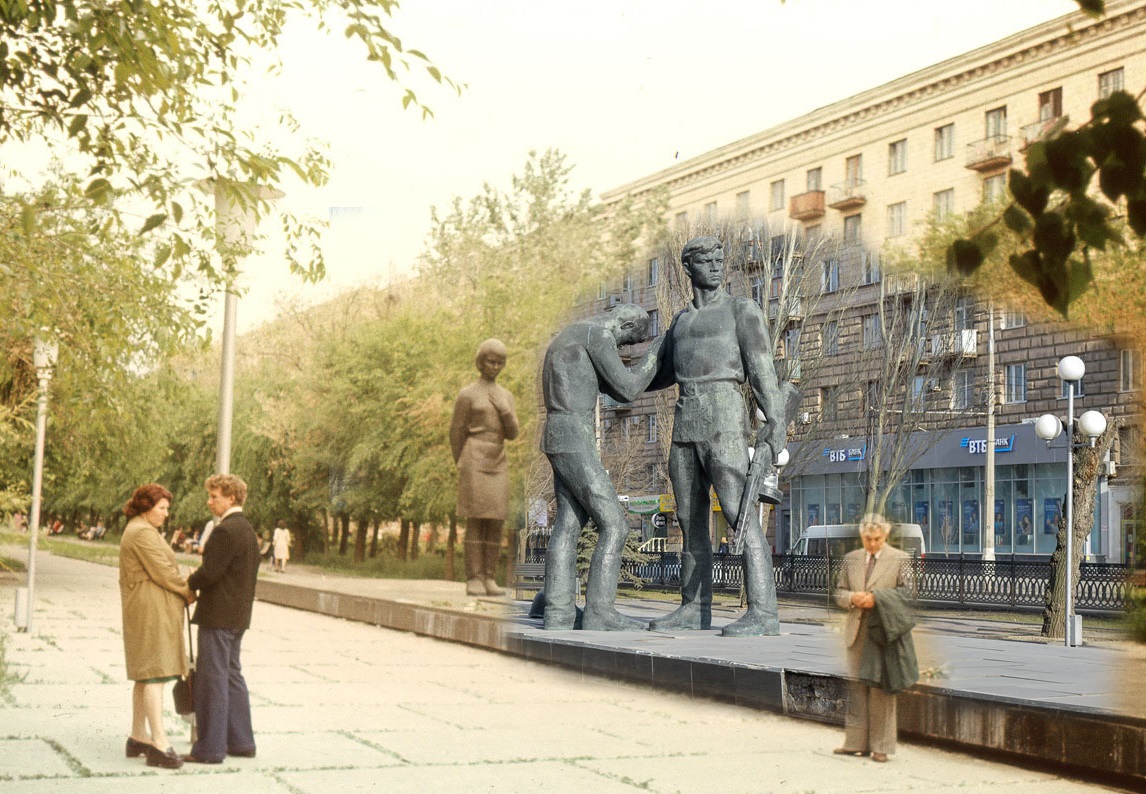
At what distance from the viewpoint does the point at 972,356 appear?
11.3ft

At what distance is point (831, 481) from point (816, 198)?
91 centimetres

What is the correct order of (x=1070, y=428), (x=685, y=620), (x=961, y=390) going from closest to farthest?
(x=1070, y=428)
(x=961, y=390)
(x=685, y=620)

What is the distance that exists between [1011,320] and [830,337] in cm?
69

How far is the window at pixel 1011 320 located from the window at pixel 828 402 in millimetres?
547

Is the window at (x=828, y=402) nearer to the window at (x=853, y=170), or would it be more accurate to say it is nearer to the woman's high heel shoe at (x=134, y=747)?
the window at (x=853, y=170)

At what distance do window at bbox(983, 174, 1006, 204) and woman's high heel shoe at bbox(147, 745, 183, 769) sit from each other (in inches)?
152

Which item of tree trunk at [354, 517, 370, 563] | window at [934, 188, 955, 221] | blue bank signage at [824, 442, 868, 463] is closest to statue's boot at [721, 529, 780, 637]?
blue bank signage at [824, 442, 868, 463]

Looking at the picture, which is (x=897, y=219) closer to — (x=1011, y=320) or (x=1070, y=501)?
(x=1011, y=320)

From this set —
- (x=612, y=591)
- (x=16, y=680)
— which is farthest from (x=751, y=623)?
(x=16, y=680)

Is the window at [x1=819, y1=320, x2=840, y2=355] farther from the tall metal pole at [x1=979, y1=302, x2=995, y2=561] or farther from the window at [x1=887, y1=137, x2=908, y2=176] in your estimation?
the tall metal pole at [x1=979, y1=302, x2=995, y2=561]

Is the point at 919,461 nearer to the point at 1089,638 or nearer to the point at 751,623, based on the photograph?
the point at 1089,638

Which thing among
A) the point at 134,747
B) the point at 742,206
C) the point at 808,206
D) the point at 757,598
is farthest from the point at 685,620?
the point at 808,206

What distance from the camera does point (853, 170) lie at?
4070mm

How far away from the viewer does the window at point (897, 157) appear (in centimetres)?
382
